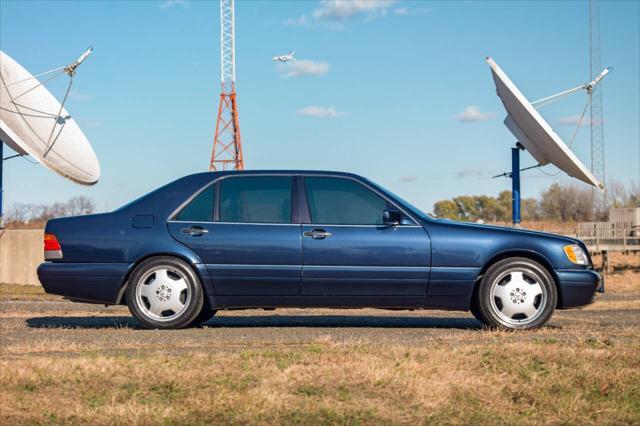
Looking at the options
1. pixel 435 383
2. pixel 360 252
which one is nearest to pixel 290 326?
pixel 360 252

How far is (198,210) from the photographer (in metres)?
8.73

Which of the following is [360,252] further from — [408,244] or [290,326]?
[290,326]

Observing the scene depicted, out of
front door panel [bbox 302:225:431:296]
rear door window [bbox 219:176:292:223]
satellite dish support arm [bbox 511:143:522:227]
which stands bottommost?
front door panel [bbox 302:225:431:296]

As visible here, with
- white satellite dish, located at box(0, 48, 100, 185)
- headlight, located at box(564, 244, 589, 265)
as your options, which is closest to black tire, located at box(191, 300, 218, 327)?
headlight, located at box(564, 244, 589, 265)

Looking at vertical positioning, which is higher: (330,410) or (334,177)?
(334,177)

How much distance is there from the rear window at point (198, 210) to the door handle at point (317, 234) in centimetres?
100

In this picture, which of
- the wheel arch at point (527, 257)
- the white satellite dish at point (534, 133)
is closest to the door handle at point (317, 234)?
the wheel arch at point (527, 257)

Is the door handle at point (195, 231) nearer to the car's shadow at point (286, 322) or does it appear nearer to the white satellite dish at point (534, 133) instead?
the car's shadow at point (286, 322)

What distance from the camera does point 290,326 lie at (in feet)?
29.6

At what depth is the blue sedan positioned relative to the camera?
8.46m

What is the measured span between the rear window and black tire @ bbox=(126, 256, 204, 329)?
0.47 meters

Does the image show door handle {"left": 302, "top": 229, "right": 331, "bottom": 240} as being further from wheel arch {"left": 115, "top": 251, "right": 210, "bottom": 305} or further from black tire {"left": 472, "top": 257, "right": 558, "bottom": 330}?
black tire {"left": 472, "top": 257, "right": 558, "bottom": 330}

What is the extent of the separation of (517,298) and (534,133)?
15577mm

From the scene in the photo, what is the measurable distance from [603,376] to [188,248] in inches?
175
